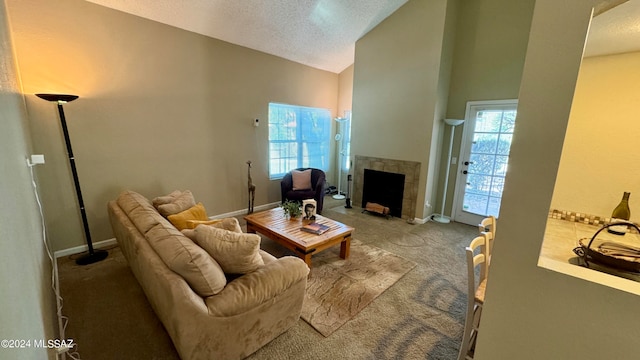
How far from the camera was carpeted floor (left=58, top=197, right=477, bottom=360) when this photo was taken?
1.87 metres

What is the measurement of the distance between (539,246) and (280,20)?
13.5ft

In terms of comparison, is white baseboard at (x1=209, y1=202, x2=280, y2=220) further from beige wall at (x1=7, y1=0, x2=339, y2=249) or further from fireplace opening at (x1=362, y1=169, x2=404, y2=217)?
fireplace opening at (x1=362, y1=169, x2=404, y2=217)

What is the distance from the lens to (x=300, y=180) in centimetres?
493

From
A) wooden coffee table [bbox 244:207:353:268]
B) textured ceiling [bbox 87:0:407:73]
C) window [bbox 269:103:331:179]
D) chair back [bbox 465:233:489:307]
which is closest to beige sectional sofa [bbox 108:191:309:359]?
wooden coffee table [bbox 244:207:353:268]

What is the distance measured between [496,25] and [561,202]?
3.14 meters

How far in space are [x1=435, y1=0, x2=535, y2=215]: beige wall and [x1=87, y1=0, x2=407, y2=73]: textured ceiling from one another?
3.95ft

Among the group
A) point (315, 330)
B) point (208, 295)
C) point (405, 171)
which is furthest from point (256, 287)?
point (405, 171)

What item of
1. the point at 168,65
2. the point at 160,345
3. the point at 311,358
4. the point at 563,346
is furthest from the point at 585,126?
the point at 168,65

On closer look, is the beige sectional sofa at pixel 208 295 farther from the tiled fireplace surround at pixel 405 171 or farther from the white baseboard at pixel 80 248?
the tiled fireplace surround at pixel 405 171

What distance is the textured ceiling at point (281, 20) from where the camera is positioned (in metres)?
3.22

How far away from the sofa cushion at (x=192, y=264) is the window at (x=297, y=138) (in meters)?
3.42

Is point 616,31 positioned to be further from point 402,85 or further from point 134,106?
point 134,106

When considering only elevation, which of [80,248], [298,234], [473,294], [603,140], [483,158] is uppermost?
[603,140]

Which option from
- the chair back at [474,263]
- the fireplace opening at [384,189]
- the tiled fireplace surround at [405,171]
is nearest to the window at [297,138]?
the tiled fireplace surround at [405,171]
